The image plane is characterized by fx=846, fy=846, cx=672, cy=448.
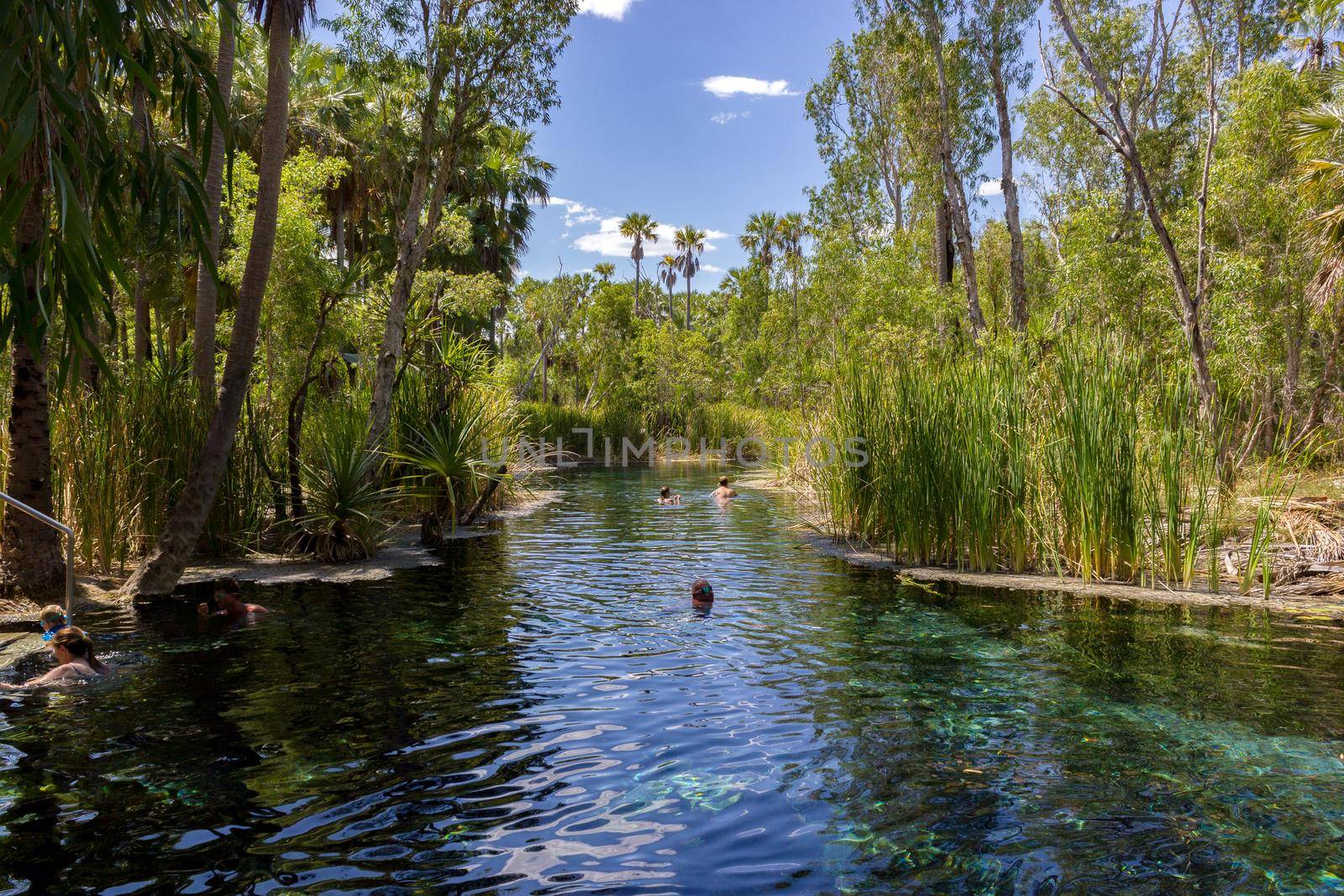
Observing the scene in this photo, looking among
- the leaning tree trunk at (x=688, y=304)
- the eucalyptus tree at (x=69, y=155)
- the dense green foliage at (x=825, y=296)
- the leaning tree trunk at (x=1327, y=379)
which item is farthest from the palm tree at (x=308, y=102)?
the leaning tree trunk at (x=688, y=304)

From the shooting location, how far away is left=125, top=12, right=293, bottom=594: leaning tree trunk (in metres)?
8.95

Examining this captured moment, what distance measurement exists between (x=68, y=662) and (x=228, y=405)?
146 inches

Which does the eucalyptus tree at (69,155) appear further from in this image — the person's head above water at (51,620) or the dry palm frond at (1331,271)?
the dry palm frond at (1331,271)

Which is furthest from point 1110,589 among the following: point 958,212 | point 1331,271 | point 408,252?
point 958,212

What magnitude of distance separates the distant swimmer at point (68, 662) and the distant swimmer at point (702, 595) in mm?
5328

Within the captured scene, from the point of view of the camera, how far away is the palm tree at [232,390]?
8953 millimetres

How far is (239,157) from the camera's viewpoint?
55.3ft

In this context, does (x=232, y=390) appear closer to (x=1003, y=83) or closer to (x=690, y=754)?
(x=690, y=754)

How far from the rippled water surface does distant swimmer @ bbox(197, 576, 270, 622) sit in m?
0.22

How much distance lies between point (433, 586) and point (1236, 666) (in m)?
7.98

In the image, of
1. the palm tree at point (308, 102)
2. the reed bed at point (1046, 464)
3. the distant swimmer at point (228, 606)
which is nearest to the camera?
the distant swimmer at point (228, 606)

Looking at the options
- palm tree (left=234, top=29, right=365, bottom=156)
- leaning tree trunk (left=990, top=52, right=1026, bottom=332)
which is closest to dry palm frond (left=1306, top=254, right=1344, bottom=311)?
leaning tree trunk (left=990, top=52, right=1026, bottom=332)

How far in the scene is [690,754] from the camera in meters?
5.00

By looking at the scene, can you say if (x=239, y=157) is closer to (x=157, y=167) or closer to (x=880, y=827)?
(x=157, y=167)
